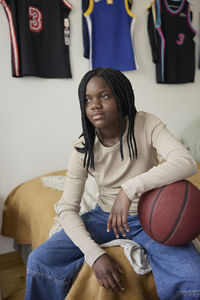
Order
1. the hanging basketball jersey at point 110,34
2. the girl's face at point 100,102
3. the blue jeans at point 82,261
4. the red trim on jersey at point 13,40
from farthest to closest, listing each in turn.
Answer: the hanging basketball jersey at point 110,34, the red trim on jersey at point 13,40, the girl's face at point 100,102, the blue jeans at point 82,261

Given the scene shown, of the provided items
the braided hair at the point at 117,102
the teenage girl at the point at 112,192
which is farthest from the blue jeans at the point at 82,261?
the braided hair at the point at 117,102

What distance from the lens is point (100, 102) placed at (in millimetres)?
972

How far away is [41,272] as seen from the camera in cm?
85

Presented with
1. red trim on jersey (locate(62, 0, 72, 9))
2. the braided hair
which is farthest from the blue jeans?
red trim on jersey (locate(62, 0, 72, 9))

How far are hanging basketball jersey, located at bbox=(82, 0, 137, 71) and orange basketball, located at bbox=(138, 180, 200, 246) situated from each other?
154 cm

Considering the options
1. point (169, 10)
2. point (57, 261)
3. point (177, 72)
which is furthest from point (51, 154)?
point (169, 10)

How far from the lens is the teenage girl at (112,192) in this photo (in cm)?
79

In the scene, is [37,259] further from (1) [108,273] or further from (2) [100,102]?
(2) [100,102]

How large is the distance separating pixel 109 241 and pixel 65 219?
0.20 m

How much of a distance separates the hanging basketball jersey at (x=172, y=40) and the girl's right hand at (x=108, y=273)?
6.22 ft

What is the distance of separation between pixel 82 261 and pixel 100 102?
60 cm

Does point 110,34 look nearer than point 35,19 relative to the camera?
No

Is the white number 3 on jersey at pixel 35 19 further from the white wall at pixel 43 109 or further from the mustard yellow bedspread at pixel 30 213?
the mustard yellow bedspread at pixel 30 213

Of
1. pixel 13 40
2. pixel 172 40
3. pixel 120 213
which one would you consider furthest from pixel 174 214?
pixel 172 40
